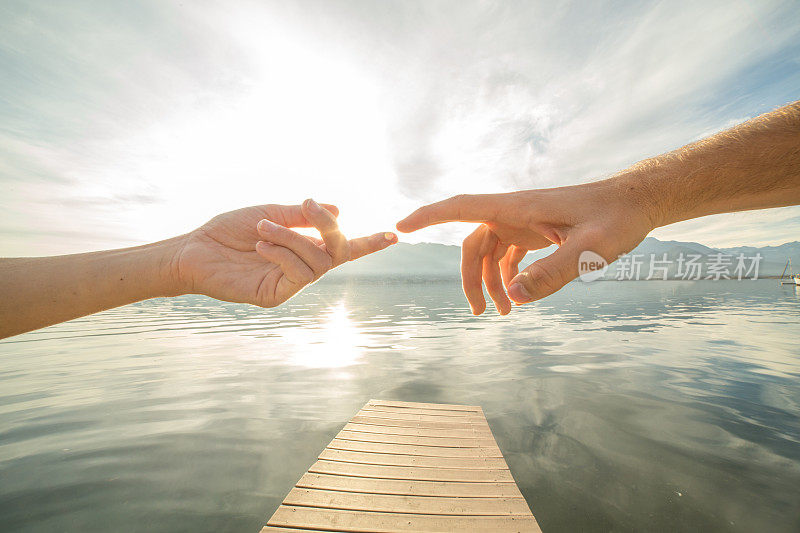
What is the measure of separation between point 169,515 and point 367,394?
599 cm

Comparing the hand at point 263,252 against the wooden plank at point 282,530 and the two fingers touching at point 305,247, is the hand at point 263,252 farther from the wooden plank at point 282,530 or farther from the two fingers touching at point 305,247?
the wooden plank at point 282,530

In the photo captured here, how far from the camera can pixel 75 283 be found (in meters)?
3.21

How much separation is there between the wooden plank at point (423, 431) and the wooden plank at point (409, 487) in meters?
1.57

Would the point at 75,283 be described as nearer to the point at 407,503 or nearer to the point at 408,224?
the point at 408,224

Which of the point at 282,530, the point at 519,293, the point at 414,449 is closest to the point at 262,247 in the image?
the point at 519,293

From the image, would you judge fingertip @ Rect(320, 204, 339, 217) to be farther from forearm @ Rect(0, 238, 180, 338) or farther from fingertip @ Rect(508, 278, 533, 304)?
fingertip @ Rect(508, 278, 533, 304)

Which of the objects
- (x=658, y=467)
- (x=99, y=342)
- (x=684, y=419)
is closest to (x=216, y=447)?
(x=658, y=467)

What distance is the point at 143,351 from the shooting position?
16.5 m

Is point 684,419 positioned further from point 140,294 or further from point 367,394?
point 140,294

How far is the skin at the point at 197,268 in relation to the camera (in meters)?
3.03

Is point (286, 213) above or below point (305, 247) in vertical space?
above

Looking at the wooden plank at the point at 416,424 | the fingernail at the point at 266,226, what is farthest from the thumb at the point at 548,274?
the wooden plank at the point at 416,424

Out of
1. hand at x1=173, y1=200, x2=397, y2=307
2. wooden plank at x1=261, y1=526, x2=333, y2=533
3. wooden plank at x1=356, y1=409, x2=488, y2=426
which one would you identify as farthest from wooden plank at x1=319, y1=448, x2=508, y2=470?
hand at x1=173, y1=200, x2=397, y2=307

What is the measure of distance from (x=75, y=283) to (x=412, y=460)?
192 inches
